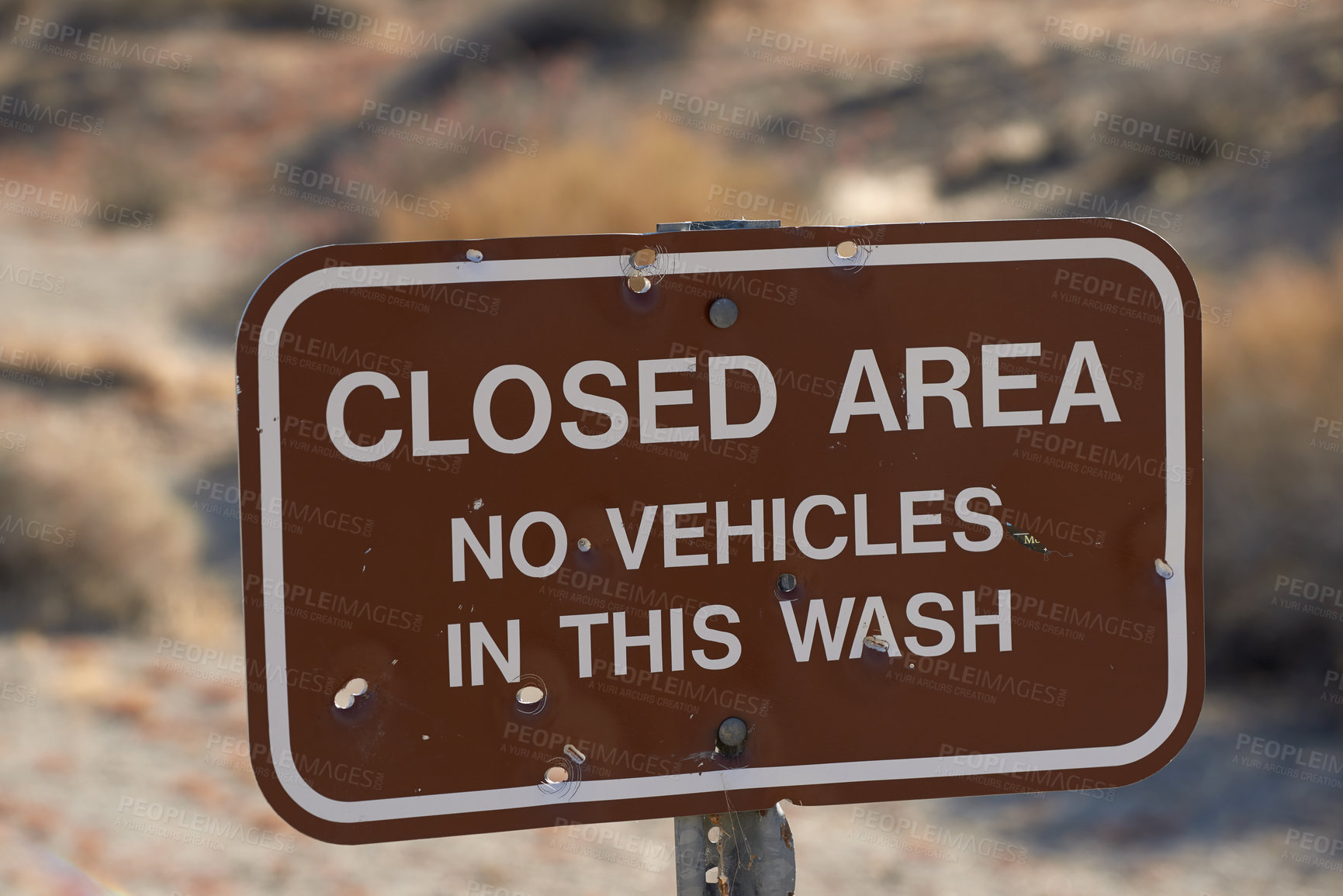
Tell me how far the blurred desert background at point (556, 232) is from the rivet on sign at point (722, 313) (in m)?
2.46

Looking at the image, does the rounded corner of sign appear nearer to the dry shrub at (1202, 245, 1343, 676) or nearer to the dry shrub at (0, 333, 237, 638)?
the dry shrub at (1202, 245, 1343, 676)

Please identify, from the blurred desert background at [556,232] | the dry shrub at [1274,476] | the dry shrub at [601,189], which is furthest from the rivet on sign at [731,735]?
the dry shrub at [601,189]

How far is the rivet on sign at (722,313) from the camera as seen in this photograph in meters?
1.04

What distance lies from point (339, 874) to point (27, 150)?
18523 mm

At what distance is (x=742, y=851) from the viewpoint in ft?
3.58

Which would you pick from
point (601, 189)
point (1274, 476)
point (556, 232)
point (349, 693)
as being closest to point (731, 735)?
point (349, 693)

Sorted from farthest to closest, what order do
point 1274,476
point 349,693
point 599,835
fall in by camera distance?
point 1274,476
point 599,835
point 349,693

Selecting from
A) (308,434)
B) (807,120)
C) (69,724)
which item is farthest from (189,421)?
(807,120)

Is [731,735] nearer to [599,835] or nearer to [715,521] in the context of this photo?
[715,521]

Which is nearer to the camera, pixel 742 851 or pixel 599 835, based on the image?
pixel 742 851

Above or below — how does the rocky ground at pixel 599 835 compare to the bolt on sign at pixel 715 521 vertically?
below

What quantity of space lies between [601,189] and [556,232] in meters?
0.59

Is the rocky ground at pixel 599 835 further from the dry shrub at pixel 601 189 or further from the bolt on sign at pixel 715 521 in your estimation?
the dry shrub at pixel 601 189

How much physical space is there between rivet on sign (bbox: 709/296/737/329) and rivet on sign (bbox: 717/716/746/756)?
1.13 feet
